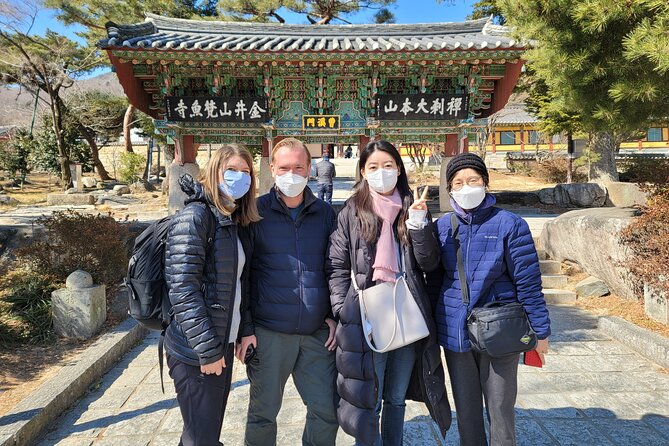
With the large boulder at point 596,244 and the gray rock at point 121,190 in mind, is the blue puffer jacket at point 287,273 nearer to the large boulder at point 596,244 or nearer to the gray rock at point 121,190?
the large boulder at point 596,244

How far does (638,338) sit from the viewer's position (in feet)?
14.3

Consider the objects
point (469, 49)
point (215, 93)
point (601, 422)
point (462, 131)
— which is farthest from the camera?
point (462, 131)

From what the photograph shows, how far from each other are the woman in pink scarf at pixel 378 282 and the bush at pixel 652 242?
396 centimetres

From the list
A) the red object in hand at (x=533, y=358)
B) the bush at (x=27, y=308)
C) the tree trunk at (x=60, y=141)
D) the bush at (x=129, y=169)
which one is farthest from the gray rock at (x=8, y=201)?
the red object in hand at (x=533, y=358)

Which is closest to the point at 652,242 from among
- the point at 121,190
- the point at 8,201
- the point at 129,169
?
the point at 121,190

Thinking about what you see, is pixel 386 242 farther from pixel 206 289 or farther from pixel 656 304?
pixel 656 304

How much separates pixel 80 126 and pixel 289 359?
23.2 metres

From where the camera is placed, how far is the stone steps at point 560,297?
616cm

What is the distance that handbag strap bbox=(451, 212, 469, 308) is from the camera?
2152mm

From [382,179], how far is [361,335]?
2.73 ft

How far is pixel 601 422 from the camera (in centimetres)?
307

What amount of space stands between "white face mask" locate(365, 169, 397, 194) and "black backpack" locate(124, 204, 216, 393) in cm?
86

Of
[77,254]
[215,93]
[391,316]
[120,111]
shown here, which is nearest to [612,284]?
[391,316]

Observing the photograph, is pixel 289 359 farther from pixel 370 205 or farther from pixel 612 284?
pixel 612 284
